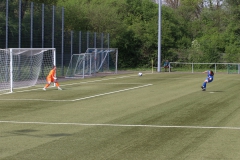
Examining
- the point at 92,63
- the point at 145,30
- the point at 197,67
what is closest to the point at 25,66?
the point at 92,63

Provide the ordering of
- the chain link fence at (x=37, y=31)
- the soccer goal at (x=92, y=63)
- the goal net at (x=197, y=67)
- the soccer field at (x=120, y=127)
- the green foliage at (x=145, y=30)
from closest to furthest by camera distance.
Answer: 1. the soccer field at (x=120, y=127)
2. the chain link fence at (x=37, y=31)
3. the soccer goal at (x=92, y=63)
4. the goal net at (x=197, y=67)
5. the green foliage at (x=145, y=30)

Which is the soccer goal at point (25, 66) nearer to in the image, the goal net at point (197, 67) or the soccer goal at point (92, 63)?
the soccer goal at point (92, 63)

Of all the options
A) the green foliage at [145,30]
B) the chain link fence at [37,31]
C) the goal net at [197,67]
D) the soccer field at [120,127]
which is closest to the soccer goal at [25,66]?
the chain link fence at [37,31]

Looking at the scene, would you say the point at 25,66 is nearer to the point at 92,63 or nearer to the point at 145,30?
the point at 92,63

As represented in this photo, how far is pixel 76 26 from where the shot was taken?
5744cm

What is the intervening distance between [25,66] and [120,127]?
1978cm

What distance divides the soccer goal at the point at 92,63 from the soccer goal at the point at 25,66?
6.11m

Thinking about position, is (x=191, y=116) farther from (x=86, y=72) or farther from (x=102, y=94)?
(x=86, y=72)

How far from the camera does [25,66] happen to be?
105 ft

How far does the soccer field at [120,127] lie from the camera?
10086mm

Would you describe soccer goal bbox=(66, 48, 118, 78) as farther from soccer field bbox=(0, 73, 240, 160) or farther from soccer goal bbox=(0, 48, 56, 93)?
soccer field bbox=(0, 73, 240, 160)

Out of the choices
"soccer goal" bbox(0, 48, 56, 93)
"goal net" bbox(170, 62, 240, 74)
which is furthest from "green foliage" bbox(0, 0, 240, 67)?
"soccer goal" bbox(0, 48, 56, 93)

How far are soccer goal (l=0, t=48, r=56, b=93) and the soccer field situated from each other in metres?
7.06

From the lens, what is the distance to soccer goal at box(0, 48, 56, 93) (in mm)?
28984
